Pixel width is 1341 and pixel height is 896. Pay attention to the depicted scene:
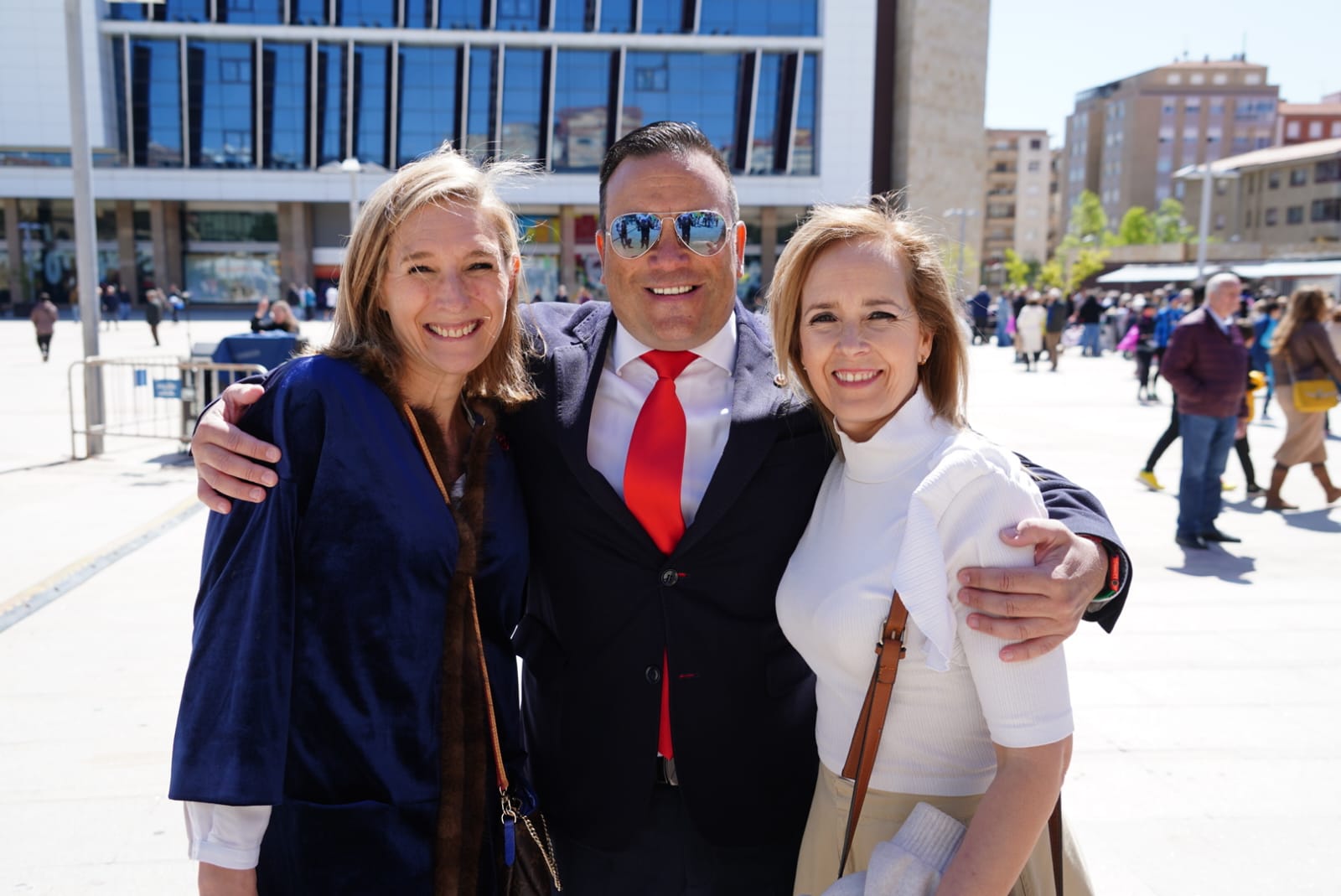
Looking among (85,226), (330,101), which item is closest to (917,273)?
(85,226)

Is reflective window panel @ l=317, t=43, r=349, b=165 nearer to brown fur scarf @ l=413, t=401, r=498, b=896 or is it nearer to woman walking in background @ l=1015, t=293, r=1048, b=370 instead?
woman walking in background @ l=1015, t=293, r=1048, b=370

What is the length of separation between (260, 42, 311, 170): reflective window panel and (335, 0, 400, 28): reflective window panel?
234 centimetres

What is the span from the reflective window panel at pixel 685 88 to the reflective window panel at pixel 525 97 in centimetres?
424

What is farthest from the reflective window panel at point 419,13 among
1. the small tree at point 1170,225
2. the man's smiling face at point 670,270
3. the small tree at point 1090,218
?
the small tree at point 1170,225

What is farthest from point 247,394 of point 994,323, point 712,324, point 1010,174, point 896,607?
point 1010,174

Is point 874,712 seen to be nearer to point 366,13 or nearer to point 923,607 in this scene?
point 923,607

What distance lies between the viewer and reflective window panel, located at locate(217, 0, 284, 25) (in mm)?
48281

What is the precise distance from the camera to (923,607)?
68.8 inches

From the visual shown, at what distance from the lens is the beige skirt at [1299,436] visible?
955cm

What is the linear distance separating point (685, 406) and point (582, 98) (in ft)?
165

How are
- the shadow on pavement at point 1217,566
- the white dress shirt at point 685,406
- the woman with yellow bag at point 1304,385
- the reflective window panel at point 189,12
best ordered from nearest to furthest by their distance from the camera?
1. the white dress shirt at point 685,406
2. the shadow on pavement at point 1217,566
3. the woman with yellow bag at point 1304,385
4. the reflective window panel at point 189,12

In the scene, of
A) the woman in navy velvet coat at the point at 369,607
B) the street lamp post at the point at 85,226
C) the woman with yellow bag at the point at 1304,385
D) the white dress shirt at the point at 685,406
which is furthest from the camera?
the street lamp post at the point at 85,226

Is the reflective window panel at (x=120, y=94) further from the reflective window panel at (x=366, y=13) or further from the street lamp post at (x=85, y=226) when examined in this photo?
the street lamp post at (x=85, y=226)

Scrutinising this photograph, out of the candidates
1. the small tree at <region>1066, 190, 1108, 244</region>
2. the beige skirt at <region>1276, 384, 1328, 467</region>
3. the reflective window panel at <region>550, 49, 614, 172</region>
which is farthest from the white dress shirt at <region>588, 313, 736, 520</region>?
the small tree at <region>1066, 190, 1108, 244</region>
